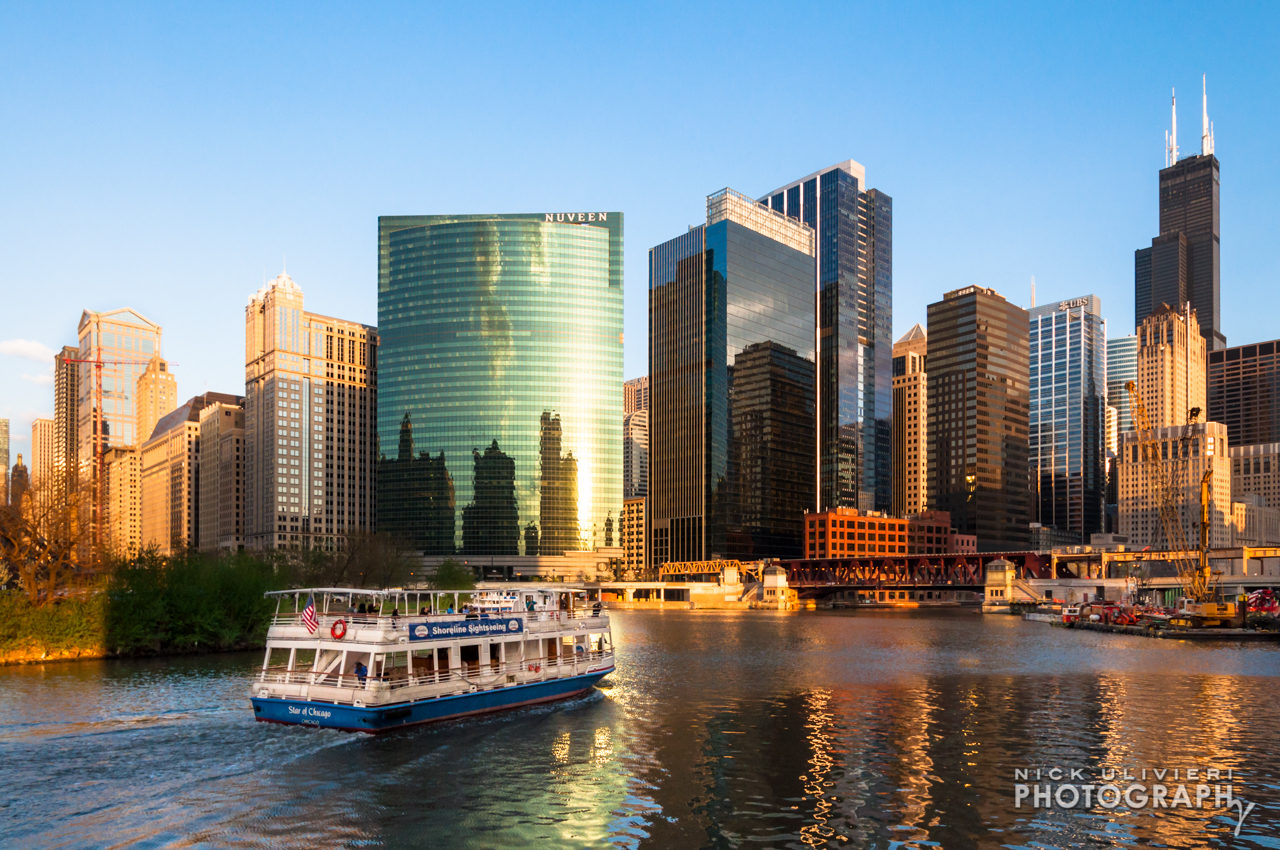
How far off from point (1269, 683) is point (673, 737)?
184 ft

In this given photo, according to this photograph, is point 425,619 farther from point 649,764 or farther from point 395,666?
point 649,764

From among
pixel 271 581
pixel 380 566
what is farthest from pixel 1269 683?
pixel 380 566

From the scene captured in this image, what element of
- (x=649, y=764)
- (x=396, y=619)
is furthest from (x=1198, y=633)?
(x=396, y=619)

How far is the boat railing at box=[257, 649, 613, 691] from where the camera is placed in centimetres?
5088

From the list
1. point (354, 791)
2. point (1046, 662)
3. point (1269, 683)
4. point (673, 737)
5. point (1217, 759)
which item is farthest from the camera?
point (1046, 662)

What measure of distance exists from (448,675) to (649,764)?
14350 millimetres

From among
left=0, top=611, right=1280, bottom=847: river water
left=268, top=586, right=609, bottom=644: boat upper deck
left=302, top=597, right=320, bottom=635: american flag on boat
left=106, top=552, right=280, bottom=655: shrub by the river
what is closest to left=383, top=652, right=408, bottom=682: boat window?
left=268, top=586, right=609, bottom=644: boat upper deck

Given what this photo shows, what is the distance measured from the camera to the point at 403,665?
54406 mm

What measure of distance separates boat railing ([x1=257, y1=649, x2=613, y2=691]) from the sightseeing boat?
6 centimetres

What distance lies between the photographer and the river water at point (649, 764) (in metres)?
34.8

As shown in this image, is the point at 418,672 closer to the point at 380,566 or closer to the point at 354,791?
the point at 354,791

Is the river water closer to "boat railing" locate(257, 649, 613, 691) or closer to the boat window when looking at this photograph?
"boat railing" locate(257, 649, 613, 691)

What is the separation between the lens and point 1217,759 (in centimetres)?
4772

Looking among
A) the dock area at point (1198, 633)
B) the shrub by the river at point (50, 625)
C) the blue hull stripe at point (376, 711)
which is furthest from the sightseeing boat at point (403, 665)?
the dock area at point (1198, 633)
